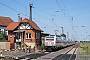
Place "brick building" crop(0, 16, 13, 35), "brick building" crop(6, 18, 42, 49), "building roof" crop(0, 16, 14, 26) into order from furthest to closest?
"building roof" crop(0, 16, 14, 26) < "brick building" crop(0, 16, 13, 35) < "brick building" crop(6, 18, 42, 49)

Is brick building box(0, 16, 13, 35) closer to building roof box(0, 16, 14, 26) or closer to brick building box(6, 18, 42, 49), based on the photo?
building roof box(0, 16, 14, 26)

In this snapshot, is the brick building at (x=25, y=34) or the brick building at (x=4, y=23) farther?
the brick building at (x=4, y=23)

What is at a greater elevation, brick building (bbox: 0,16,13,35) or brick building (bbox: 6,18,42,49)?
brick building (bbox: 0,16,13,35)

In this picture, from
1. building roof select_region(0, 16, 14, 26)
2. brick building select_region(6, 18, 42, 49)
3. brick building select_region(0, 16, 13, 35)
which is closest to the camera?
brick building select_region(6, 18, 42, 49)

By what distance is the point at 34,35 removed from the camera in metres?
50.3

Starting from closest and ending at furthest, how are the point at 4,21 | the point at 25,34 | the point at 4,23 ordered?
the point at 25,34 < the point at 4,23 < the point at 4,21

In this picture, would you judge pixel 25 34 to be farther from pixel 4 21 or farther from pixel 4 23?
pixel 4 21

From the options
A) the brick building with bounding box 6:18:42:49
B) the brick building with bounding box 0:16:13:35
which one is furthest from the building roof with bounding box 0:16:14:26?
the brick building with bounding box 6:18:42:49

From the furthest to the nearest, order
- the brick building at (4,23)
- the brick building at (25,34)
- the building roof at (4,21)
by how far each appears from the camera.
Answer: the building roof at (4,21)
the brick building at (4,23)
the brick building at (25,34)

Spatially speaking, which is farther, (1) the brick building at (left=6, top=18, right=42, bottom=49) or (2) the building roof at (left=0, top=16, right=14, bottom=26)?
(2) the building roof at (left=0, top=16, right=14, bottom=26)

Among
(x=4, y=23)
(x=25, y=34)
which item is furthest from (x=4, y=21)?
(x=25, y=34)

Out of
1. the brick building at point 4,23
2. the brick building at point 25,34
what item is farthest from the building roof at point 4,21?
the brick building at point 25,34

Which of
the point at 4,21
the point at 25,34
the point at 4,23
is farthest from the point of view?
the point at 4,21

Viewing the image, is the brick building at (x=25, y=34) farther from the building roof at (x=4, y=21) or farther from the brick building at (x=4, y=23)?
the building roof at (x=4, y=21)
